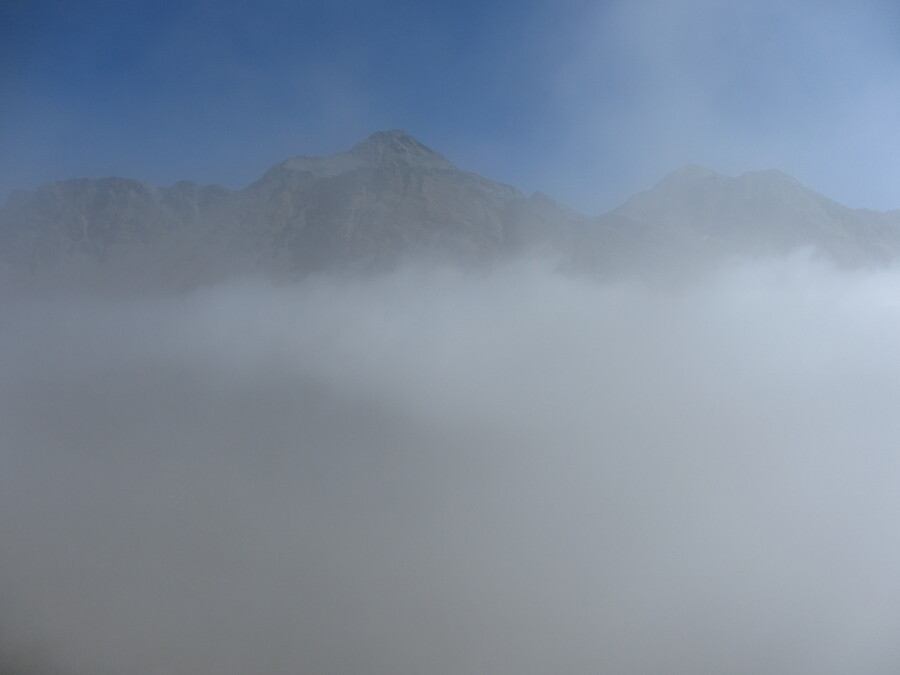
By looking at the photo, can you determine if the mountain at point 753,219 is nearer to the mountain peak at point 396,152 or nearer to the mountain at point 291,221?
the mountain at point 291,221

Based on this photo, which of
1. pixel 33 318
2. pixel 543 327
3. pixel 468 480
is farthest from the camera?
pixel 543 327

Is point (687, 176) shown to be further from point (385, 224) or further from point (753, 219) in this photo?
point (385, 224)

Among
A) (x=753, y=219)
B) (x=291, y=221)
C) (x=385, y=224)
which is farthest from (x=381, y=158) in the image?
(x=753, y=219)

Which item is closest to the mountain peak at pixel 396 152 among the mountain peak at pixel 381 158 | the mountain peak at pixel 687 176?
the mountain peak at pixel 381 158

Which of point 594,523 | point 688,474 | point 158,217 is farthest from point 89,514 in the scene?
point 688,474

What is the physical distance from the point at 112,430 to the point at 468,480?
47.8ft

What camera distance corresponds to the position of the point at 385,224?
794 inches

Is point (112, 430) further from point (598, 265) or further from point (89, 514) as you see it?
point (598, 265)

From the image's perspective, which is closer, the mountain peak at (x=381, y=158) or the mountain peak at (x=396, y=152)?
the mountain peak at (x=396, y=152)

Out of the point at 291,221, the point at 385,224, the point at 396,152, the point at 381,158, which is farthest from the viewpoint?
the point at 385,224

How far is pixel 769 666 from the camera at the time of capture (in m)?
15.5

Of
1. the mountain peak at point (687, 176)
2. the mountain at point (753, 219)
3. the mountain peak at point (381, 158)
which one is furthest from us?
the mountain at point (753, 219)

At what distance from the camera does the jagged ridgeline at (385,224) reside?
1320 centimetres

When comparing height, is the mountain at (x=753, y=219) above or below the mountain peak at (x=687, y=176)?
above
